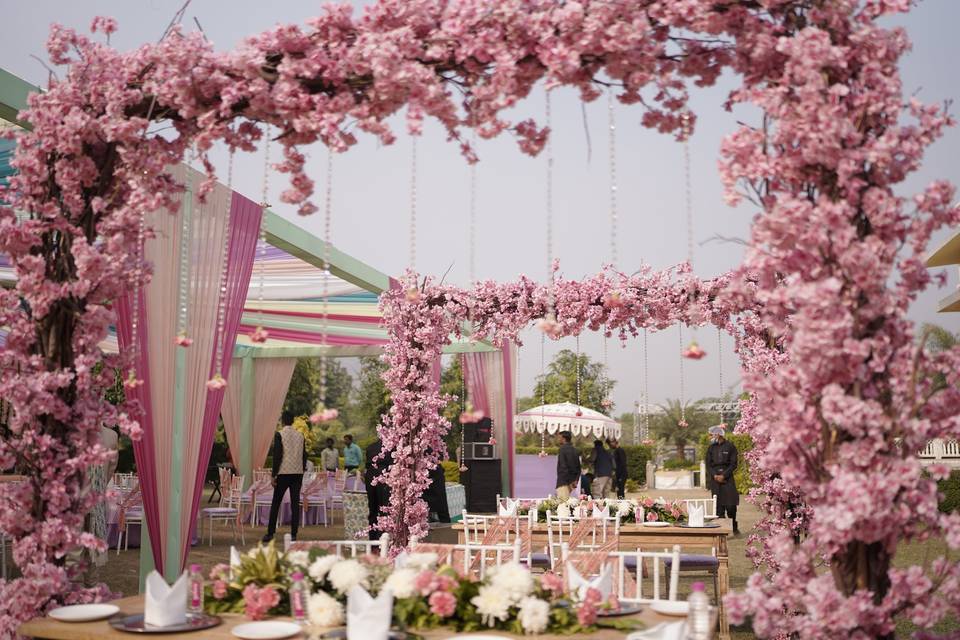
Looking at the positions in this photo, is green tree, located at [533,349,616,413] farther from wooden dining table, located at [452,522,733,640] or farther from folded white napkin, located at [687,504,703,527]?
wooden dining table, located at [452,522,733,640]

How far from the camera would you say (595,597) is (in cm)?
307

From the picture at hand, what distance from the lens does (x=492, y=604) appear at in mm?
3006

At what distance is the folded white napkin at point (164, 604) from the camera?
304 centimetres

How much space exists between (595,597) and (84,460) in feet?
7.47

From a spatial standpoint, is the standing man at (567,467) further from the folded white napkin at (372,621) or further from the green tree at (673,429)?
the green tree at (673,429)

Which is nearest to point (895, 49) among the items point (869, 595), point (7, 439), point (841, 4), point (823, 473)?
point (841, 4)

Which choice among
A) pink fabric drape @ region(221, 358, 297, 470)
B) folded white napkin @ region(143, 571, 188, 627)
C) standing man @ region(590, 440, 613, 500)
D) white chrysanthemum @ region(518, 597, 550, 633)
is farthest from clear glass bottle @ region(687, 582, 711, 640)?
pink fabric drape @ region(221, 358, 297, 470)

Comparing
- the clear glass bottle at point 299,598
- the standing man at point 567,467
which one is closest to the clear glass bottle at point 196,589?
the clear glass bottle at point 299,598

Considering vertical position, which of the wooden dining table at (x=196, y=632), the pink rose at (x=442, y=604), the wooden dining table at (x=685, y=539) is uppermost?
the pink rose at (x=442, y=604)

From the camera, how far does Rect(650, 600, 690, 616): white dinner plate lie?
11.1ft

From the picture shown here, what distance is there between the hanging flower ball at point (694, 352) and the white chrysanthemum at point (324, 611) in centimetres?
153

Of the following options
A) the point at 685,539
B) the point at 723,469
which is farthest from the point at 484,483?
the point at 685,539

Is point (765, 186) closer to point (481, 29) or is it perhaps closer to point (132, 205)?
point (481, 29)

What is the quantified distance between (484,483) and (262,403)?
5125 millimetres
